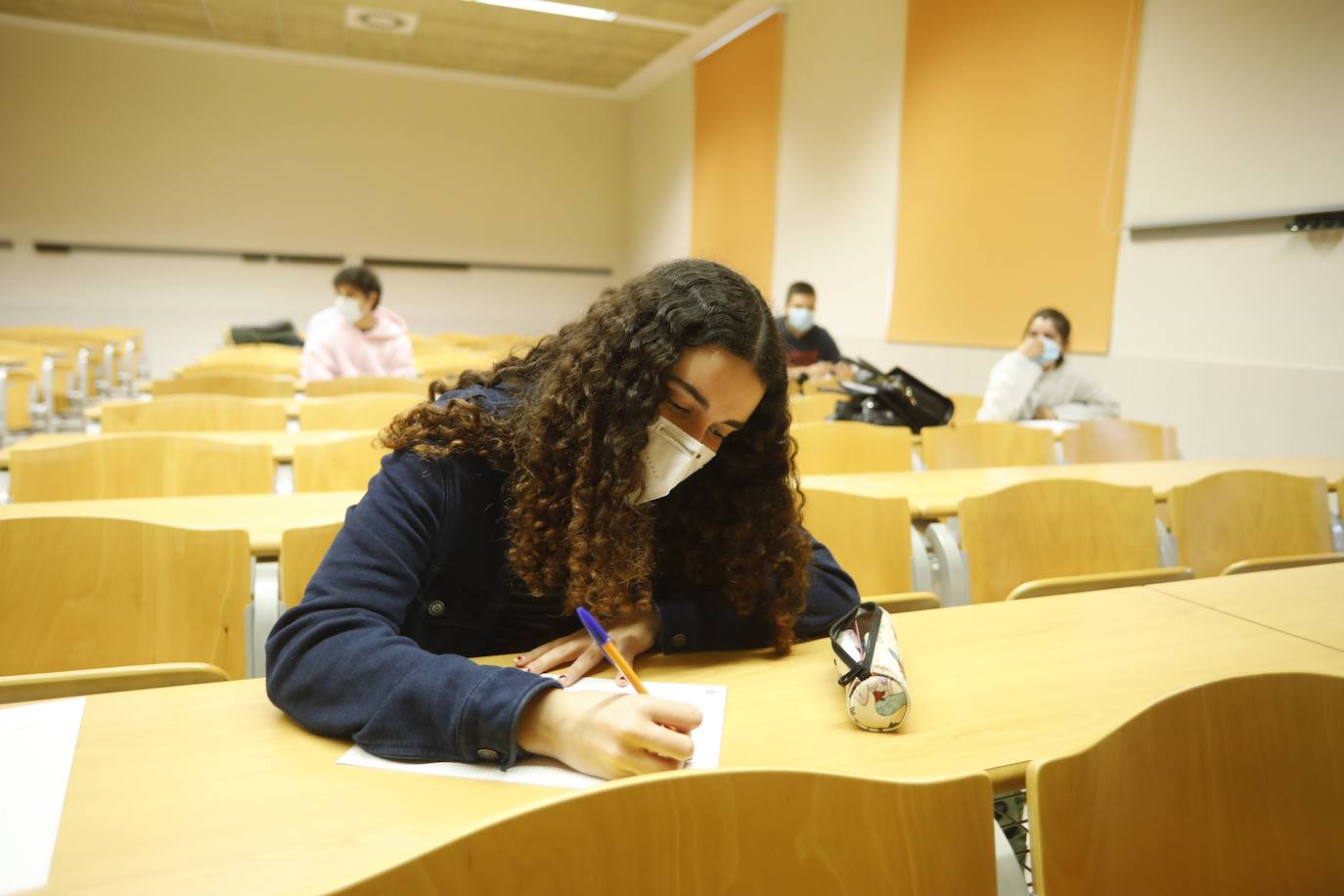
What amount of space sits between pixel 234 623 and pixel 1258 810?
58.2 inches

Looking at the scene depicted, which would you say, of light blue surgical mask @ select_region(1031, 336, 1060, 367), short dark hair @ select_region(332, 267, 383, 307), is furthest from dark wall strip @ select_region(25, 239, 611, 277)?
light blue surgical mask @ select_region(1031, 336, 1060, 367)

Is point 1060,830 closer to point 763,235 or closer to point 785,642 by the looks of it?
point 785,642

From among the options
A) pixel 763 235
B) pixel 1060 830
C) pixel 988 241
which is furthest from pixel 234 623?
pixel 763 235

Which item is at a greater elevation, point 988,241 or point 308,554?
point 988,241

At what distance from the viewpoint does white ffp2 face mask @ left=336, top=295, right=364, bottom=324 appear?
Answer: 15.2 feet

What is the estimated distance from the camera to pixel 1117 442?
3.60 metres

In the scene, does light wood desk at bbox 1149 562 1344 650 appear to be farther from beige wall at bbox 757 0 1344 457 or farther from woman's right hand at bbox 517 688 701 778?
beige wall at bbox 757 0 1344 457

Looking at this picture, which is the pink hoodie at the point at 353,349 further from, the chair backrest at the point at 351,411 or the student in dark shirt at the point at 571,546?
the student in dark shirt at the point at 571,546

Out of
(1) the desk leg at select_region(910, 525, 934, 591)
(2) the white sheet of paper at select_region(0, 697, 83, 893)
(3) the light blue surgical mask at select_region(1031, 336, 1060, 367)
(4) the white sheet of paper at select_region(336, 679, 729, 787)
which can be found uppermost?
(3) the light blue surgical mask at select_region(1031, 336, 1060, 367)

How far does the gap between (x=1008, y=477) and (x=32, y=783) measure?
2.63 m

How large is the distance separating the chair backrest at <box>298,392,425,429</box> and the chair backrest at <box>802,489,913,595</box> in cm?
180

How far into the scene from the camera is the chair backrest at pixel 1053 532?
204 centimetres

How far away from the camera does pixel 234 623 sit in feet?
5.00

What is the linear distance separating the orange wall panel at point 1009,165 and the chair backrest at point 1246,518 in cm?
237
